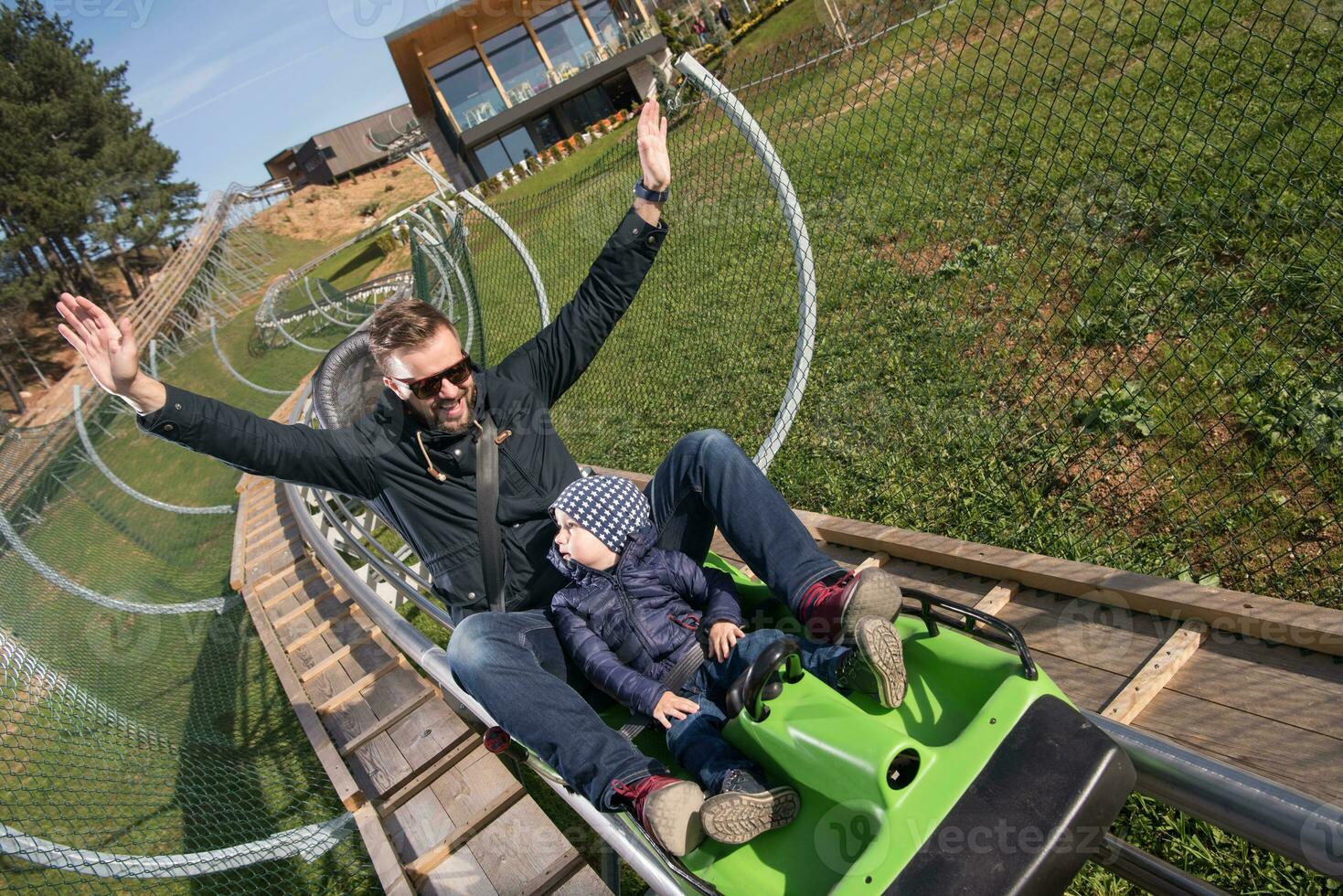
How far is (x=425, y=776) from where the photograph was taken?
350cm

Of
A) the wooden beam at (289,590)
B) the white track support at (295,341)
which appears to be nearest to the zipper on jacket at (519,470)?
the wooden beam at (289,590)

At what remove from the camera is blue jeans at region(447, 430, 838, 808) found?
2.20 m

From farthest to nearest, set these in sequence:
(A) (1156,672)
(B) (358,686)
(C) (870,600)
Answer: (B) (358,686) < (A) (1156,672) < (C) (870,600)

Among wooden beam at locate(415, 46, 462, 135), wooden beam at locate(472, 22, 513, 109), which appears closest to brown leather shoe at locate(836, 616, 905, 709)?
wooden beam at locate(415, 46, 462, 135)

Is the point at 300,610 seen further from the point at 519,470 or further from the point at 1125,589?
the point at 1125,589

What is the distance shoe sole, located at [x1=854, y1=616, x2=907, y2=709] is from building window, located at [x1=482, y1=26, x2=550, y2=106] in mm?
30997

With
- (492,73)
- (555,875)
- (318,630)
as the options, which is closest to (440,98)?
(492,73)

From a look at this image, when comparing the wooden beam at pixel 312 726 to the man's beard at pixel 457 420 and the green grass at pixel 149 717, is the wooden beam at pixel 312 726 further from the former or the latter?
the man's beard at pixel 457 420

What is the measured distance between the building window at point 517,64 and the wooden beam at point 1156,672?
30.8m

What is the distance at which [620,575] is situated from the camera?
252cm

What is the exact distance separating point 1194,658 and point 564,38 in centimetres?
3178

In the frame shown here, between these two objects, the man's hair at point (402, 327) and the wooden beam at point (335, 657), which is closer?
the man's hair at point (402, 327)

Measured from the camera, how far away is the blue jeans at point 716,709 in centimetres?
213

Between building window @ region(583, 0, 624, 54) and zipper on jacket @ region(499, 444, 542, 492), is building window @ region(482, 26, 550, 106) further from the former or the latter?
zipper on jacket @ region(499, 444, 542, 492)
